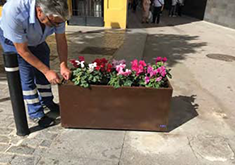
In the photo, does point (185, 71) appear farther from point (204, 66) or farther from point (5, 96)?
point (5, 96)

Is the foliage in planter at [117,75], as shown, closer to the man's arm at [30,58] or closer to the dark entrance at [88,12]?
the man's arm at [30,58]

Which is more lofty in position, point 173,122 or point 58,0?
point 58,0

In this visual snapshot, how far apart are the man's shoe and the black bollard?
0.67 feet

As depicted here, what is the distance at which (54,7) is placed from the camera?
2.02 m

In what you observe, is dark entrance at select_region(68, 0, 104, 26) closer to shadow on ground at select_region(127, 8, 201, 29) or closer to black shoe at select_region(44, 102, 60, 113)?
shadow on ground at select_region(127, 8, 201, 29)

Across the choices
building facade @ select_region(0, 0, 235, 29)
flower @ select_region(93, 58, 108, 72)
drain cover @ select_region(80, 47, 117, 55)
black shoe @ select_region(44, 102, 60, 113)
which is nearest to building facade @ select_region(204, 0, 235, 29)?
building facade @ select_region(0, 0, 235, 29)

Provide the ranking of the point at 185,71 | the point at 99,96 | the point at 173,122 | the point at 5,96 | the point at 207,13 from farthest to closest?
1. the point at 207,13
2. the point at 185,71
3. the point at 5,96
4. the point at 173,122
5. the point at 99,96

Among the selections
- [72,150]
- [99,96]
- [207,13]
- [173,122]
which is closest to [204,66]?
[173,122]

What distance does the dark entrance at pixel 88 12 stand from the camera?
10.8 meters

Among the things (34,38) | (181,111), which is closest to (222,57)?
(181,111)

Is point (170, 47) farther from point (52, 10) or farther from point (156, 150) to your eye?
point (52, 10)

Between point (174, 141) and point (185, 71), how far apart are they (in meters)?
2.97

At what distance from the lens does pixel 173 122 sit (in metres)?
3.19

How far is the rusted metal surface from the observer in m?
2.64
